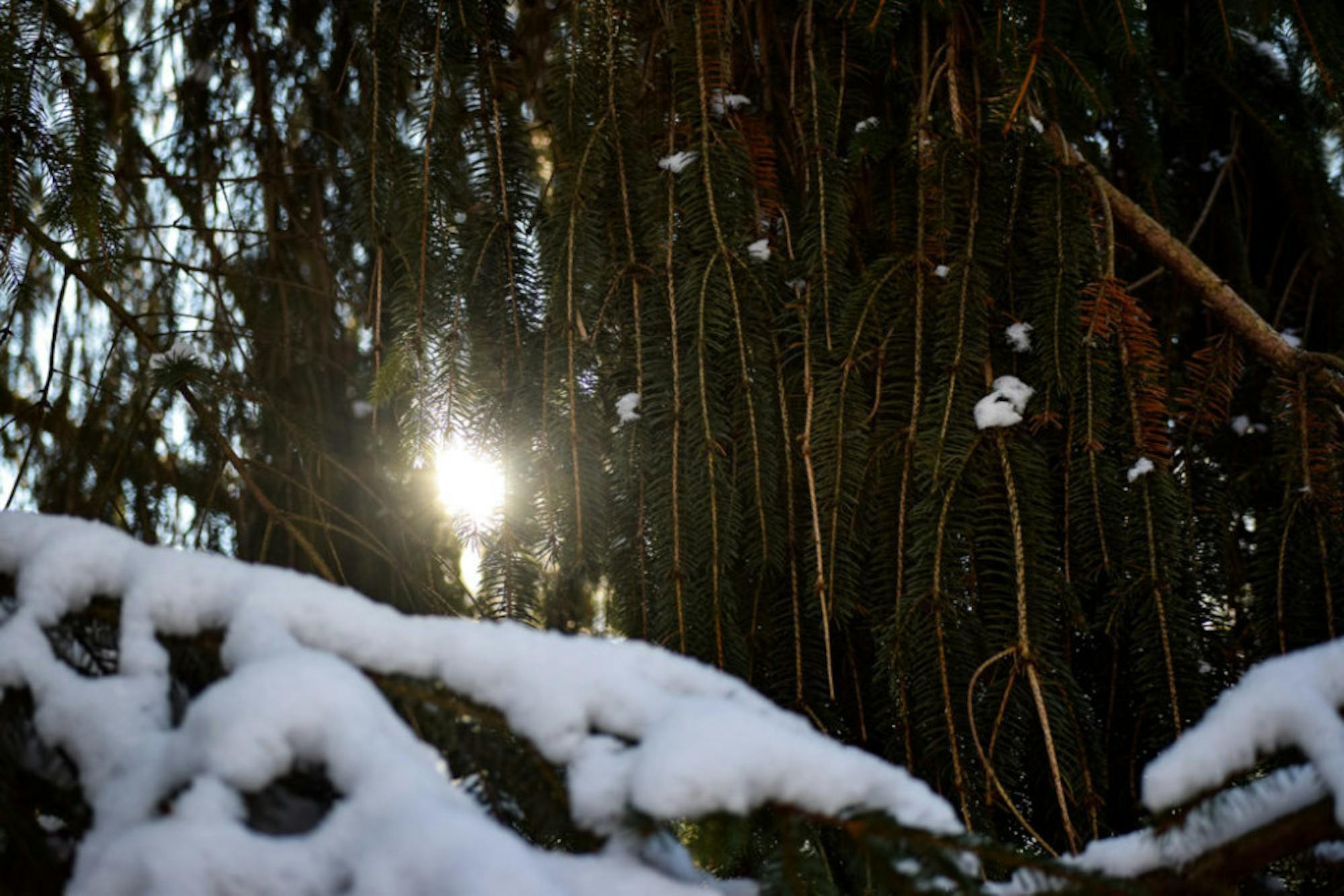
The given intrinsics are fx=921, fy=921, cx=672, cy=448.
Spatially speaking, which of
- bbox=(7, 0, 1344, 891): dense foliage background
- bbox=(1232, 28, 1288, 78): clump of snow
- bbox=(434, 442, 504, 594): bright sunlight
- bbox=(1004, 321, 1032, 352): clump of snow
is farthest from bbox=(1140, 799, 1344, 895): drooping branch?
bbox=(1232, 28, 1288, 78): clump of snow

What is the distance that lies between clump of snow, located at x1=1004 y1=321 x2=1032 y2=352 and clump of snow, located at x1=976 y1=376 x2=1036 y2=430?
50 mm

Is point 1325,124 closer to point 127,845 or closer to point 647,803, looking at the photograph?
point 647,803

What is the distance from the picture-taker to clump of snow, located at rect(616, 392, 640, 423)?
3.86 feet

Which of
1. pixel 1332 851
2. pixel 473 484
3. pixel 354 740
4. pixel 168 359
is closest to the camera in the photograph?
pixel 354 740

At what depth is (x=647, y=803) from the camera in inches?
19.9

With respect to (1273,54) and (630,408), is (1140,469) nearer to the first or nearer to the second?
(630,408)

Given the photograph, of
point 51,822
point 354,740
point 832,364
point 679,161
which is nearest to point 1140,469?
point 832,364

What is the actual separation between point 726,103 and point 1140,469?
695 mm

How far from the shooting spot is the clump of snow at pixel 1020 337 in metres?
1.16

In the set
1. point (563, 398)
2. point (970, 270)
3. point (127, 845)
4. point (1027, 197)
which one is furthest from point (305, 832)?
point (1027, 197)

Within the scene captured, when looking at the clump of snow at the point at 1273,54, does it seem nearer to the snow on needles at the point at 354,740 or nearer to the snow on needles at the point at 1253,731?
the snow on needles at the point at 1253,731

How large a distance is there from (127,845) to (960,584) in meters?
0.86

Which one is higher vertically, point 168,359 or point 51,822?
point 168,359

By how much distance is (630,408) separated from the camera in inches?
46.4
